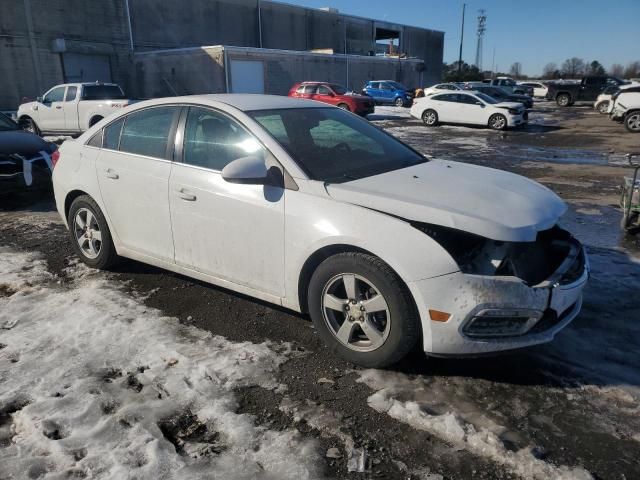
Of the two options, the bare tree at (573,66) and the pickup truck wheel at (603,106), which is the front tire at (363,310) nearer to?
the pickup truck wheel at (603,106)

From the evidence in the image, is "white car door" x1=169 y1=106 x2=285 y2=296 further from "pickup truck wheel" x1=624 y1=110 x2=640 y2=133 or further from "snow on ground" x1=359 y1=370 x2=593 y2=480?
"pickup truck wheel" x1=624 y1=110 x2=640 y2=133

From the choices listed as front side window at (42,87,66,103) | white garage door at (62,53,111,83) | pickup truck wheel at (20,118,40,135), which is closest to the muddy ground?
front side window at (42,87,66,103)

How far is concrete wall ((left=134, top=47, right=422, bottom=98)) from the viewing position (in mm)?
28672

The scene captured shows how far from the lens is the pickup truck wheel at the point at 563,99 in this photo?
112 feet

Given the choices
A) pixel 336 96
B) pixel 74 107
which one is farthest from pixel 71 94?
pixel 336 96

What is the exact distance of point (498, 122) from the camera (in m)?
19.7

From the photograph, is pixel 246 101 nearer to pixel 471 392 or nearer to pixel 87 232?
pixel 87 232

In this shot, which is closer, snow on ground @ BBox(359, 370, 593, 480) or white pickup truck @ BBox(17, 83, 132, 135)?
snow on ground @ BBox(359, 370, 593, 480)

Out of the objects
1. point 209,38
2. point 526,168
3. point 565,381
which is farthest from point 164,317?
point 209,38

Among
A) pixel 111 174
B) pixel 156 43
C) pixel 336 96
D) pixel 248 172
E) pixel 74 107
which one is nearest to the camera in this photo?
pixel 248 172

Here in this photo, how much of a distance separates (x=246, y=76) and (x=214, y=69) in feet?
7.45

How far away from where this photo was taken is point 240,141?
11.7 ft

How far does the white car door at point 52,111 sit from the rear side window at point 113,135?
12.5 meters

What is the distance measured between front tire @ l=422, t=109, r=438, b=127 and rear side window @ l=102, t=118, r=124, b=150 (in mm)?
18839
